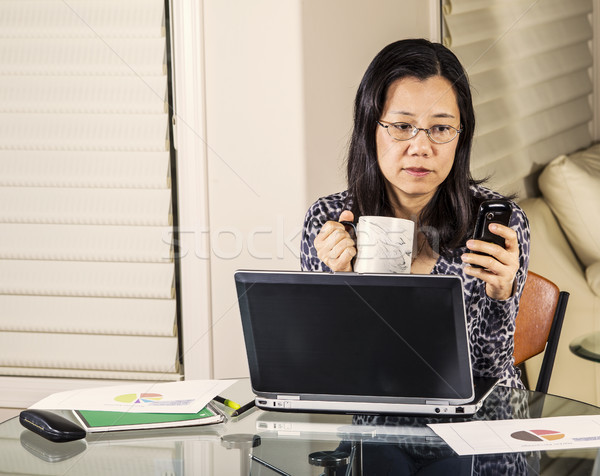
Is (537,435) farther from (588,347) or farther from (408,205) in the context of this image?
(588,347)

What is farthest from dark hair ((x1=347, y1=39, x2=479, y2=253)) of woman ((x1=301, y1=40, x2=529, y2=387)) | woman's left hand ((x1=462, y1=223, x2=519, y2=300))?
woman's left hand ((x1=462, y1=223, x2=519, y2=300))

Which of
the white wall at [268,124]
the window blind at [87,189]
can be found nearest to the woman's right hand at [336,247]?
the white wall at [268,124]

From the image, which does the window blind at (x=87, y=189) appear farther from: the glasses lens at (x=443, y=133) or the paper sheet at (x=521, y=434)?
the paper sheet at (x=521, y=434)

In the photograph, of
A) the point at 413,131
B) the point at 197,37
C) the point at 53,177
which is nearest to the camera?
the point at 413,131

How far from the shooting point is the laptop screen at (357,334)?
40.2 inches

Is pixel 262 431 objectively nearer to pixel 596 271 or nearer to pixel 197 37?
pixel 197 37

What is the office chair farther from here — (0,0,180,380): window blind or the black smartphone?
(0,0,180,380): window blind

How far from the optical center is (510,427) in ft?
3.57

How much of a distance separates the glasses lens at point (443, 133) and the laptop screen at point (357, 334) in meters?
0.54

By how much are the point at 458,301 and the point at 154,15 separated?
1.43m

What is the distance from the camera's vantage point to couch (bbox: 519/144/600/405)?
245 centimetres

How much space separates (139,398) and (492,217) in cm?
61

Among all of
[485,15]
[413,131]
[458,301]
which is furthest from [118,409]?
[485,15]

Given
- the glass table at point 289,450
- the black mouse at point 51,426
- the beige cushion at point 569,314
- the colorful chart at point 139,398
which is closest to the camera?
the glass table at point 289,450
